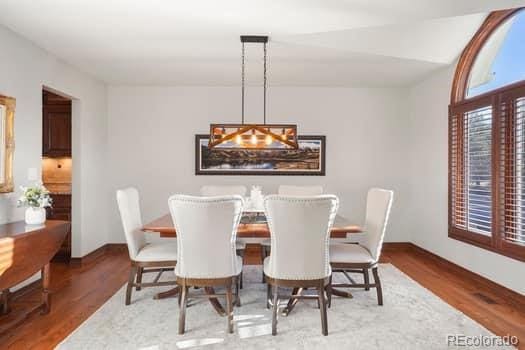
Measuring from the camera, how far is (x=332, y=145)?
5.37 metres

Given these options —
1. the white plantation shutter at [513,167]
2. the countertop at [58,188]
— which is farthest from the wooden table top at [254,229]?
the countertop at [58,188]

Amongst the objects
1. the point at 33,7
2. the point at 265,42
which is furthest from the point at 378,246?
the point at 33,7

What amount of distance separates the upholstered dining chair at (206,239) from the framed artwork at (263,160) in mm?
2750

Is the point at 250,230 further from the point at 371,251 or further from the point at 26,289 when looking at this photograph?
the point at 26,289

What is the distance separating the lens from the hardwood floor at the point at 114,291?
264 cm

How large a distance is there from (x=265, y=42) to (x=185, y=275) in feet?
7.61

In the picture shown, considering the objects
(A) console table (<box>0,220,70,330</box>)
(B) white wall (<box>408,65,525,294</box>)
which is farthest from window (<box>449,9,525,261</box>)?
(A) console table (<box>0,220,70,330</box>)

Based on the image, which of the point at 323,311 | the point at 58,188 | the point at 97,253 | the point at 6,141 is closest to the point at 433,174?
the point at 323,311

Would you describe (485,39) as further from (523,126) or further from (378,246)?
(378,246)

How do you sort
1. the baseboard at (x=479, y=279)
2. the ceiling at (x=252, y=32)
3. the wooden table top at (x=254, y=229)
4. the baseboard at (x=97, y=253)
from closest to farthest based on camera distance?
1. the ceiling at (x=252, y=32)
2. the wooden table top at (x=254, y=229)
3. the baseboard at (x=479, y=279)
4. the baseboard at (x=97, y=253)

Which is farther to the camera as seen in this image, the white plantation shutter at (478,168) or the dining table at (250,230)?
the white plantation shutter at (478,168)

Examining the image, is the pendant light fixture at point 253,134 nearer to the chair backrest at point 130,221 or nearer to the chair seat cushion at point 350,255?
the chair backrest at point 130,221

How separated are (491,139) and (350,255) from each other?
78.1 inches

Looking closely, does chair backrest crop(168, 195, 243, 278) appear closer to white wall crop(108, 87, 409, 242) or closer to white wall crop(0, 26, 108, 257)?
white wall crop(0, 26, 108, 257)
